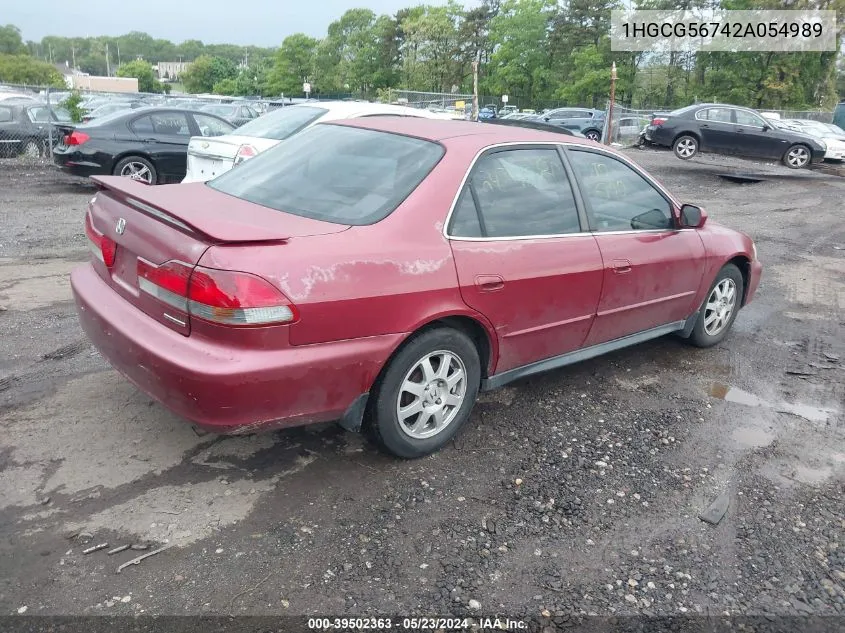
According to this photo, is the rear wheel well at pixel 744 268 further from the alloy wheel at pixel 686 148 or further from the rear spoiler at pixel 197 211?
the alloy wheel at pixel 686 148

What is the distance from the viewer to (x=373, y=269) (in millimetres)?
3137

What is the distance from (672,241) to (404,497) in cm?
257

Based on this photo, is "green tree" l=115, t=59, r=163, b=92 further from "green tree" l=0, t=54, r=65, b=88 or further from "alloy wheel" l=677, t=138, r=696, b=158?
"alloy wheel" l=677, t=138, r=696, b=158

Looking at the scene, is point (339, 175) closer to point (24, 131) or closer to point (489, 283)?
point (489, 283)

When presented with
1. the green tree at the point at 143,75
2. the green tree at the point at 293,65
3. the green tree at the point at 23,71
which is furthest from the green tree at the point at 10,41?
the green tree at the point at 23,71

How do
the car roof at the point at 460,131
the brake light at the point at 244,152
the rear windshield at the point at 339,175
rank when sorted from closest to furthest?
the rear windshield at the point at 339,175
the car roof at the point at 460,131
the brake light at the point at 244,152

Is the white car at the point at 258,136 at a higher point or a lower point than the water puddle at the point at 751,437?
higher

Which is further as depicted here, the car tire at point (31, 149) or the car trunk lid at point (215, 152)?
the car tire at point (31, 149)

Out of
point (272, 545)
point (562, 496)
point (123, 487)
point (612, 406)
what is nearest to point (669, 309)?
point (612, 406)

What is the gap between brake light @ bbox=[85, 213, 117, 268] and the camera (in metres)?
3.46

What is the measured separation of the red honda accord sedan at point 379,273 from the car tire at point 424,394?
0.4 inches

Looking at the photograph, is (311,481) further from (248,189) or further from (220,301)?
(248,189)

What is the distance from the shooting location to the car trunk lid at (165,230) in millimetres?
2961

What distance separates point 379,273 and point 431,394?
28.9 inches
